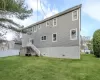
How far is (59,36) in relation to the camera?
1898 cm

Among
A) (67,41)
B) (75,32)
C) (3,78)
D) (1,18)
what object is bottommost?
(3,78)

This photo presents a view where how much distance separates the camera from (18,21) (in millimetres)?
16562

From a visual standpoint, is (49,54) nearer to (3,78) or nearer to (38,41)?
(38,41)

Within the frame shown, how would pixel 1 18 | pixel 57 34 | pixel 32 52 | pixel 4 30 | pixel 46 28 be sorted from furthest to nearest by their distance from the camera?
pixel 32 52
pixel 46 28
pixel 57 34
pixel 4 30
pixel 1 18

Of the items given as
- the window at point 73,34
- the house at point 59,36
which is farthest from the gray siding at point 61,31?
the window at point 73,34

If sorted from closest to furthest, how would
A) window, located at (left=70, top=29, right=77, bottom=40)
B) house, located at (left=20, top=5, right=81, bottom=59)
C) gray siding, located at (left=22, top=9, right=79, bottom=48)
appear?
house, located at (left=20, top=5, right=81, bottom=59)
window, located at (left=70, top=29, right=77, bottom=40)
gray siding, located at (left=22, top=9, right=79, bottom=48)

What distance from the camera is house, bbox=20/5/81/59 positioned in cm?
1673

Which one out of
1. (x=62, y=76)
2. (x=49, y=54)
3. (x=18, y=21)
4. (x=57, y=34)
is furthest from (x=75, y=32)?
(x=62, y=76)

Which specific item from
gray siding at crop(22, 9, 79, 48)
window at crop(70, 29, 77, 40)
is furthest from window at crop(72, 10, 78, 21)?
window at crop(70, 29, 77, 40)

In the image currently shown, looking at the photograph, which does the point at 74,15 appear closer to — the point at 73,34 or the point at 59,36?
the point at 73,34

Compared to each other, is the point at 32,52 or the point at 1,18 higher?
the point at 1,18

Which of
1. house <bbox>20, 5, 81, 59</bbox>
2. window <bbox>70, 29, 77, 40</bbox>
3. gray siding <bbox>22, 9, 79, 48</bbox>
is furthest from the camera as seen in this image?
gray siding <bbox>22, 9, 79, 48</bbox>

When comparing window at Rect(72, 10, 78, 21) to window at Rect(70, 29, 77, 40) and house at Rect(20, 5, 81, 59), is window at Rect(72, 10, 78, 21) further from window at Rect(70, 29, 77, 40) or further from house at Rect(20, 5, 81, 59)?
window at Rect(70, 29, 77, 40)

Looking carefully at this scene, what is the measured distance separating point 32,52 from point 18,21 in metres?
8.22
